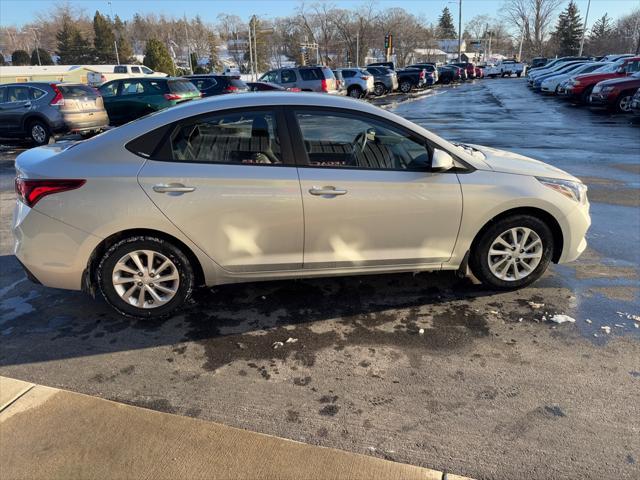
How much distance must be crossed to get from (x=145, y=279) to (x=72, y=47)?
92.2 meters

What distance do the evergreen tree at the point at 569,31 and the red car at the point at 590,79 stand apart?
7083 cm

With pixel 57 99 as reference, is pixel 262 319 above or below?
below

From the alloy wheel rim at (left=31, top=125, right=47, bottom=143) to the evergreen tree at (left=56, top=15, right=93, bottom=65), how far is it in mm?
80555

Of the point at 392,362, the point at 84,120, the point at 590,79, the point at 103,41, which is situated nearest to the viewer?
the point at 392,362

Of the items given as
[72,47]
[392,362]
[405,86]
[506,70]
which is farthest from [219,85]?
[72,47]

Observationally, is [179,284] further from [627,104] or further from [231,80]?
[627,104]

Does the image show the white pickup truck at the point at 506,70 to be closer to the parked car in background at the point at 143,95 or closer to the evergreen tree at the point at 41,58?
the parked car in background at the point at 143,95

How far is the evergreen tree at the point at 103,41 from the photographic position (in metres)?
80.1

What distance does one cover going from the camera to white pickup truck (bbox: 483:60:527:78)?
209ft

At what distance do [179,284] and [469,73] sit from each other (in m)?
60.5

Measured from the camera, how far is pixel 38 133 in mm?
12570

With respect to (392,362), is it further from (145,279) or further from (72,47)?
(72,47)

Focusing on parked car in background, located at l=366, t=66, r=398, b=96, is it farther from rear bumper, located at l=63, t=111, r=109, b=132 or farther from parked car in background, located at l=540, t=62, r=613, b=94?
rear bumper, located at l=63, t=111, r=109, b=132

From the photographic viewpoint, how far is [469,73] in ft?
188
